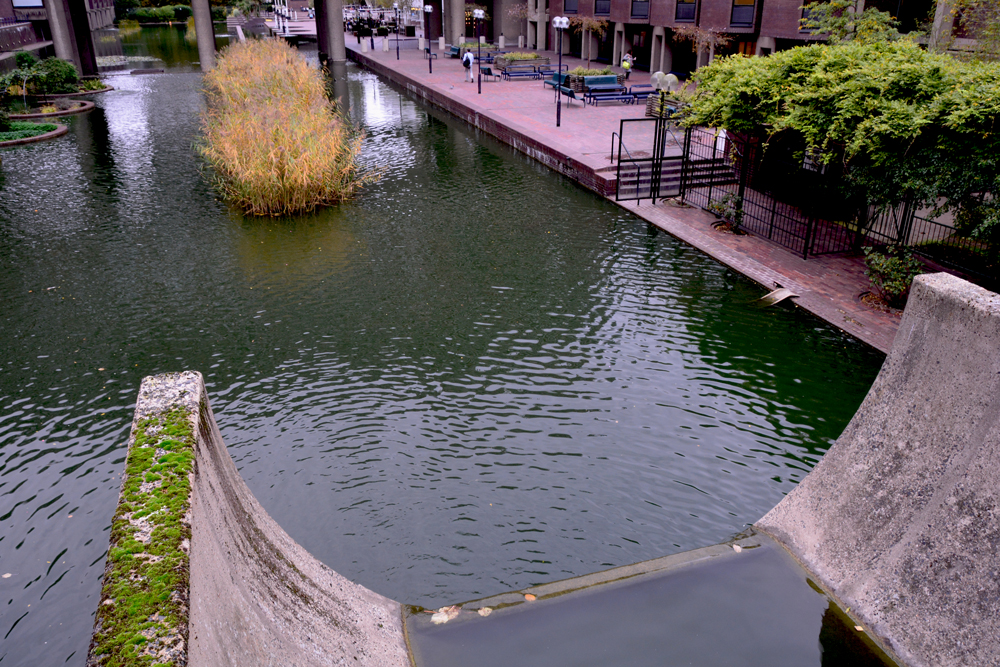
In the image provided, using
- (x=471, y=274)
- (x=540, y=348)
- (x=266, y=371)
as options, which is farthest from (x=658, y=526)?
(x=471, y=274)

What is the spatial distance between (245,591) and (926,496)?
4.90 metres

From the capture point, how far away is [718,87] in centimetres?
1433

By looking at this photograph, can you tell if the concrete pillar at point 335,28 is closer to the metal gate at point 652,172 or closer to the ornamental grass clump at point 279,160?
the ornamental grass clump at point 279,160

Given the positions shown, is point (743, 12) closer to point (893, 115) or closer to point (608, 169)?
point (608, 169)

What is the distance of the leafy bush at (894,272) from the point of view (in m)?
10.9

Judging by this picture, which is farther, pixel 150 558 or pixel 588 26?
pixel 588 26

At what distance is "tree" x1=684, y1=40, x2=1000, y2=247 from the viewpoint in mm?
9633

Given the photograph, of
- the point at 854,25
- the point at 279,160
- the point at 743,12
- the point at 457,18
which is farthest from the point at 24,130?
the point at 457,18

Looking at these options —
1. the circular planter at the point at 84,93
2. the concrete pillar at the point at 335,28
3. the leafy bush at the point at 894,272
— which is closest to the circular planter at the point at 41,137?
the circular planter at the point at 84,93

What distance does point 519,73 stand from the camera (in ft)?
117

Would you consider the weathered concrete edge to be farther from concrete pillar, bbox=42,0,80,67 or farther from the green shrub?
concrete pillar, bbox=42,0,80,67

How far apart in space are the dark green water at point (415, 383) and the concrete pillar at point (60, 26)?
24713mm

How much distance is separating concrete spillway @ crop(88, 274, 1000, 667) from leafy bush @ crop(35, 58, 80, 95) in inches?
1241

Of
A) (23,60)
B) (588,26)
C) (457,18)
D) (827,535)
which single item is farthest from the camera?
(457,18)
